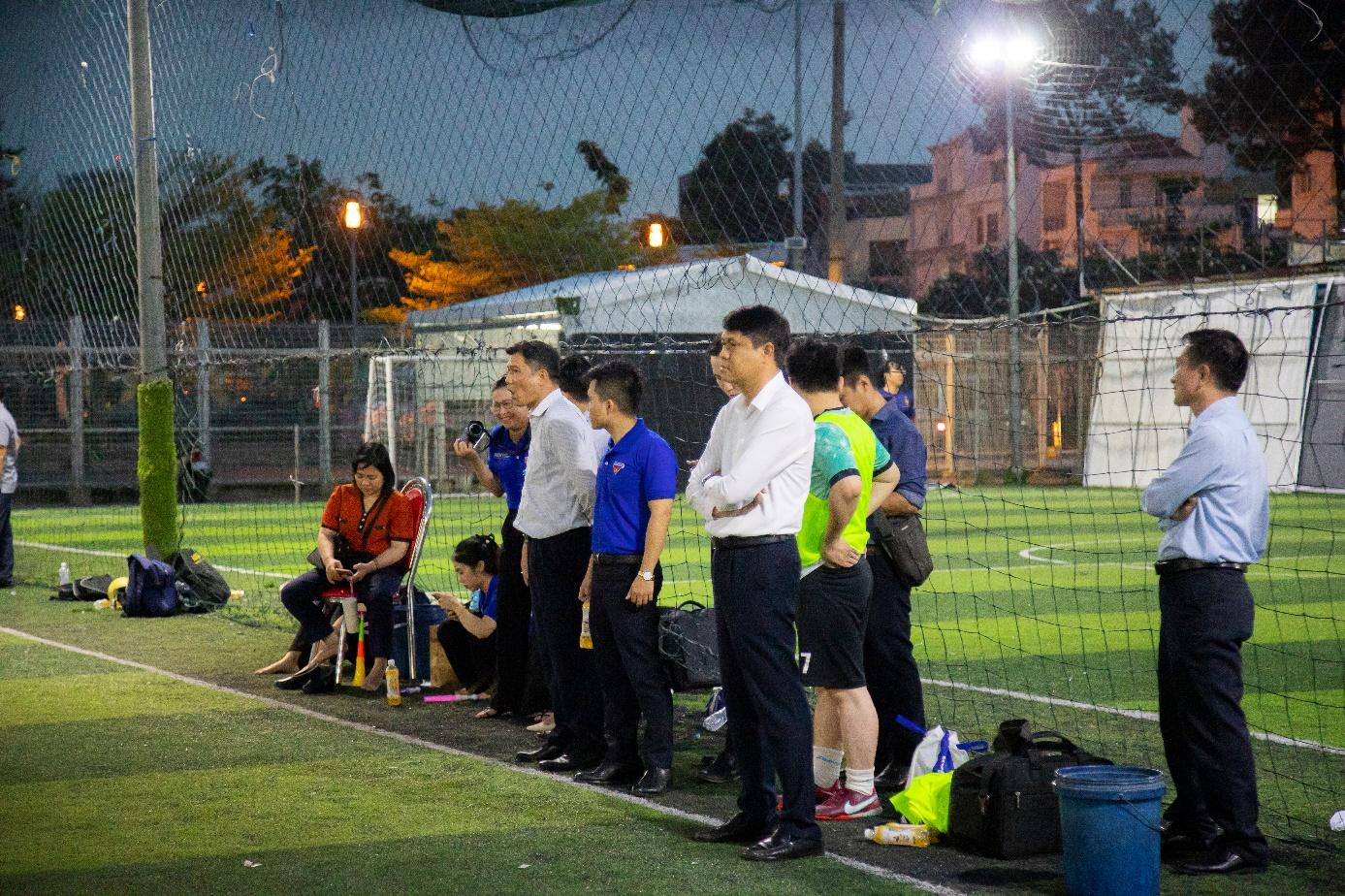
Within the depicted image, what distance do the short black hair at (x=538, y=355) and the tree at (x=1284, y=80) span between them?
10.5ft

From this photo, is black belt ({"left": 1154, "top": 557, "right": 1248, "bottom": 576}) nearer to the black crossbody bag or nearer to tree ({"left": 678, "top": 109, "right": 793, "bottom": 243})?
the black crossbody bag

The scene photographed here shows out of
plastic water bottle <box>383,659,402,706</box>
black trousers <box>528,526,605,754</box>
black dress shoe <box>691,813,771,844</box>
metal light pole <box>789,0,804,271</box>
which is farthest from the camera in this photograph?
plastic water bottle <box>383,659,402,706</box>

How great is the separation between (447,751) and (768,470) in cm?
274

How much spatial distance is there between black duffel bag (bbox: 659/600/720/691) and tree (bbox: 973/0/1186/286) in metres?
2.98

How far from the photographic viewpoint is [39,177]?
59.0 feet

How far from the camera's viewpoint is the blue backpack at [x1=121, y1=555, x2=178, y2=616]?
12195 mm

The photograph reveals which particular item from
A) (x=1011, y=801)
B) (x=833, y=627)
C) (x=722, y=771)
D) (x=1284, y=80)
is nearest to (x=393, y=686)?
(x=722, y=771)

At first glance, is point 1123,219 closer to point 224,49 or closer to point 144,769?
point 144,769

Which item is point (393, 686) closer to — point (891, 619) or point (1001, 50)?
point (891, 619)

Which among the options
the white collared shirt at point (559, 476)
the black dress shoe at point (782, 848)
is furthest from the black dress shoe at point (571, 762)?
the black dress shoe at point (782, 848)

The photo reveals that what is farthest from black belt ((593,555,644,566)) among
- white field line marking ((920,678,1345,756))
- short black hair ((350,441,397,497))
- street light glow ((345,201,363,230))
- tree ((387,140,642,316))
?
street light glow ((345,201,363,230))

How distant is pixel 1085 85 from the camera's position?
7.99 metres

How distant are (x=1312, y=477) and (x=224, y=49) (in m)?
16.3

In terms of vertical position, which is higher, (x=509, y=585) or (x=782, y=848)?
(x=509, y=585)
